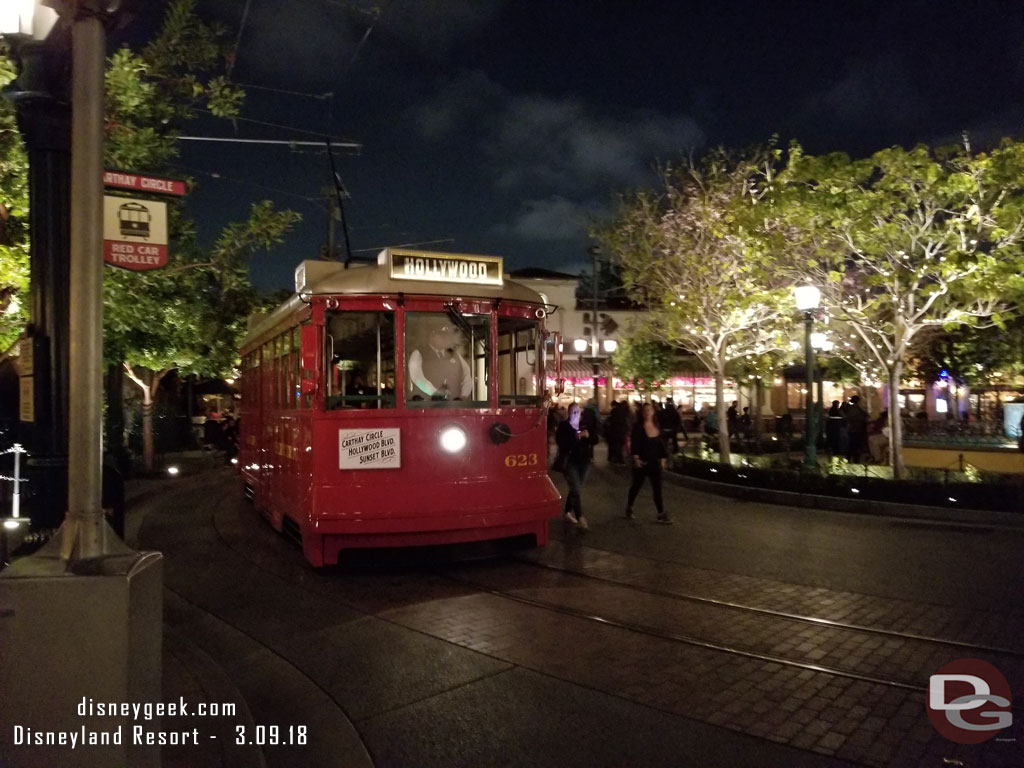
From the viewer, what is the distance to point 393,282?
8156 mm

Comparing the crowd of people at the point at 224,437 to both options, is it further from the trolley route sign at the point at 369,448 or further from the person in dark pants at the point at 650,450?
the trolley route sign at the point at 369,448

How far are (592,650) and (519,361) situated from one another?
3.60 metres

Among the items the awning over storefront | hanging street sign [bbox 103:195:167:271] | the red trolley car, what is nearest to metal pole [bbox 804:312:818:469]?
the red trolley car

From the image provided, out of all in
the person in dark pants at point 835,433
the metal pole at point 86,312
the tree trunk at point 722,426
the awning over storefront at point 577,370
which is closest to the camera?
the metal pole at point 86,312

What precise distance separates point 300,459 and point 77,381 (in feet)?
17.4

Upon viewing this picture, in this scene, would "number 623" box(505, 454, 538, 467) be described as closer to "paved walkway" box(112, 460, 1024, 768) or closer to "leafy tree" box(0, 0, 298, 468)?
"paved walkway" box(112, 460, 1024, 768)

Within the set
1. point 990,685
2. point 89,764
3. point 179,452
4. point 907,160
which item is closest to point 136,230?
point 89,764

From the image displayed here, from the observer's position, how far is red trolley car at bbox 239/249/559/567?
26.6 feet

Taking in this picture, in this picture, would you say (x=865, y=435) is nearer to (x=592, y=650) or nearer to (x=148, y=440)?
(x=592, y=650)

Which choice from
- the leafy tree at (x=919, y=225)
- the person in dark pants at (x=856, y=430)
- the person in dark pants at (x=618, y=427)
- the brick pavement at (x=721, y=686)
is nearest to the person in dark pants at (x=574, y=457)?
the brick pavement at (x=721, y=686)

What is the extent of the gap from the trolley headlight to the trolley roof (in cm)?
136

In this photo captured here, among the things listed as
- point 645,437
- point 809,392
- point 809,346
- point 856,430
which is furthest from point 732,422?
point 645,437

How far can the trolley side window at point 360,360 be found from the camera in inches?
321

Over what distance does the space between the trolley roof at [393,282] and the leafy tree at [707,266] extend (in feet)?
30.1
